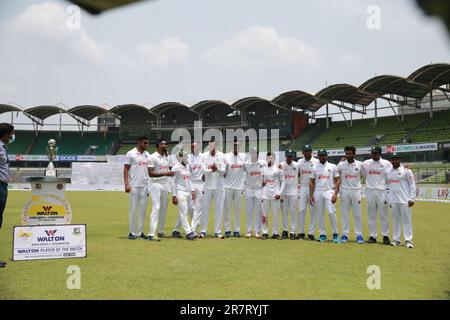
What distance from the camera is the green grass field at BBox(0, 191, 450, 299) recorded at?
4.75m

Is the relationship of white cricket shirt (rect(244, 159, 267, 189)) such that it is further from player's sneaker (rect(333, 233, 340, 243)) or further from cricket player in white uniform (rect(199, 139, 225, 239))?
player's sneaker (rect(333, 233, 340, 243))

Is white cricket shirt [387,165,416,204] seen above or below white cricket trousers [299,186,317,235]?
above

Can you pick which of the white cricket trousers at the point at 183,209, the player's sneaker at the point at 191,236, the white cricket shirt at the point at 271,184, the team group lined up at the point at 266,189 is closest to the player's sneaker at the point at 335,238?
the team group lined up at the point at 266,189

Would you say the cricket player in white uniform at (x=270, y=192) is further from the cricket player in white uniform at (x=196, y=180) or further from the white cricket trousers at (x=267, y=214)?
the cricket player in white uniform at (x=196, y=180)

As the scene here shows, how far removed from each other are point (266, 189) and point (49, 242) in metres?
5.23

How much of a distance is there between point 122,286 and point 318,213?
5956 mm

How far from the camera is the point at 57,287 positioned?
4930mm

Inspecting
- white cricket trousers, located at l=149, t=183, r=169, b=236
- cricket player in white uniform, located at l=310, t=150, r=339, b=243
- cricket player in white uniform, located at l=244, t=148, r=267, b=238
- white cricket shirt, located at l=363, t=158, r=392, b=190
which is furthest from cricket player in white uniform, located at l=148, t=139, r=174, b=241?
white cricket shirt, located at l=363, t=158, r=392, b=190

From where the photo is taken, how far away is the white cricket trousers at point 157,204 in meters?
9.45

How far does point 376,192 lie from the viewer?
9.78 meters

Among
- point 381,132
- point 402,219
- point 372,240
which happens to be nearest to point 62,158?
point 381,132

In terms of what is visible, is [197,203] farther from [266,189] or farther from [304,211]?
[304,211]

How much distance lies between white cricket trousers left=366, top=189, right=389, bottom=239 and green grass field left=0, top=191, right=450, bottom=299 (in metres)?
0.74
